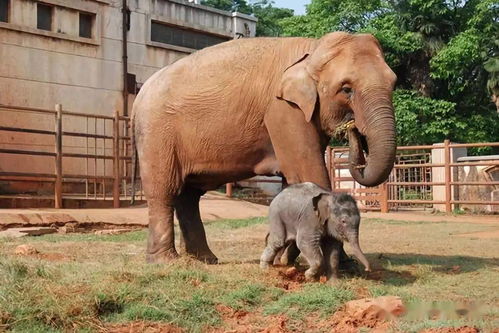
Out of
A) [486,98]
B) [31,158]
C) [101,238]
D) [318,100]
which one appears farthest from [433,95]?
[318,100]

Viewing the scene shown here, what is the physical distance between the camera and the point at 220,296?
474 centimetres

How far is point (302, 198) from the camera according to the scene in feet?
18.4

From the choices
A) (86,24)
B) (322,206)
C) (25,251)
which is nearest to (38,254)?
(25,251)

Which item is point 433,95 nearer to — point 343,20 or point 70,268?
point 343,20

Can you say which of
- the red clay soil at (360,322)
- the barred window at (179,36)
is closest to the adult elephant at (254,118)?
the red clay soil at (360,322)

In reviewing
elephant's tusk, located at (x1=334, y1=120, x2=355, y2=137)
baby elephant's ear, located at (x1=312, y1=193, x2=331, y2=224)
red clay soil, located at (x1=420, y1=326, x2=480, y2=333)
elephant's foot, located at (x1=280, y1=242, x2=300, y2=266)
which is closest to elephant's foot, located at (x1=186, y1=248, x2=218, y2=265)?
elephant's foot, located at (x1=280, y1=242, x2=300, y2=266)

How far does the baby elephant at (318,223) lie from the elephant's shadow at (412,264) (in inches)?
17.0

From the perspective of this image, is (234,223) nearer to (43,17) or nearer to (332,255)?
(332,255)

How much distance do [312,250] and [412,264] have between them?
5.19 ft

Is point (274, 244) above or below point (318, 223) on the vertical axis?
below

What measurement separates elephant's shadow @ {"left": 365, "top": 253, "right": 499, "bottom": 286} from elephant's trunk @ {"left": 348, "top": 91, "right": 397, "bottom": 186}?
831 millimetres

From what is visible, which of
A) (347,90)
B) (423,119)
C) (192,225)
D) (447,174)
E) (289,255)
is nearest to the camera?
(347,90)

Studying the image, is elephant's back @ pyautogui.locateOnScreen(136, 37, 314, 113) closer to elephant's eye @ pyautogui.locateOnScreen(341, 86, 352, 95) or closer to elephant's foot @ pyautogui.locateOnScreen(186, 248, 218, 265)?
elephant's eye @ pyautogui.locateOnScreen(341, 86, 352, 95)

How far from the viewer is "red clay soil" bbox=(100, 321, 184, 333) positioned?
13.3 ft
